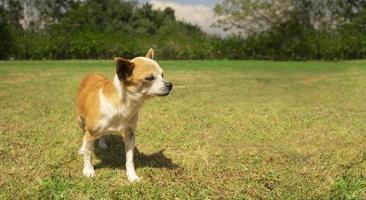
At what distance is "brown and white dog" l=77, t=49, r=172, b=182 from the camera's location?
5.21m

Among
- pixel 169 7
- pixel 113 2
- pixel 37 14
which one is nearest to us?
pixel 37 14

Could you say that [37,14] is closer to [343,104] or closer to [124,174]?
[343,104]

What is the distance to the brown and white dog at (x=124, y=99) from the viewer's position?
Answer: 17.1 ft

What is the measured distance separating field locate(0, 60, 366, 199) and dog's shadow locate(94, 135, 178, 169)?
0.5 inches

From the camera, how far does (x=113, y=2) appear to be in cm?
6706

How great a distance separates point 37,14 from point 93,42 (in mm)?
24940

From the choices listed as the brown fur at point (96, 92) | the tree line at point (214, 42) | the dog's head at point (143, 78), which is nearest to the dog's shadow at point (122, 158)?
the brown fur at point (96, 92)

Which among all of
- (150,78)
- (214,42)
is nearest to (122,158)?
(150,78)

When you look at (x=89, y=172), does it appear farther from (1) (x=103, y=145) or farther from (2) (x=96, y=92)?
(1) (x=103, y=145)

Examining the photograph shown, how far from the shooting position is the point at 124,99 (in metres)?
5.42

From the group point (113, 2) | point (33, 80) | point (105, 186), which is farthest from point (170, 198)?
point (113, 2)

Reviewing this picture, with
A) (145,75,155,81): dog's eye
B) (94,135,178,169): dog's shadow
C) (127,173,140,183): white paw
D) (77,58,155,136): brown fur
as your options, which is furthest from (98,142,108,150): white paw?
(145,75,155,81): dog's eye

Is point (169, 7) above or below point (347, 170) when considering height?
above

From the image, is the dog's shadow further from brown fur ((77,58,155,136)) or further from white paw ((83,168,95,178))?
brown fur ((77,58,155,136))
